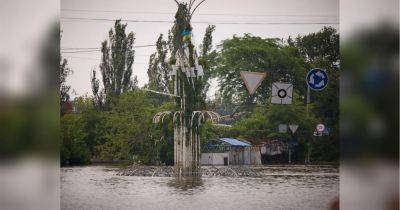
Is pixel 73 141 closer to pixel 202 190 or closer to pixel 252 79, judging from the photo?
pixel 202 190

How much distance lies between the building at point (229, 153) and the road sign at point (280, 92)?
0.61m

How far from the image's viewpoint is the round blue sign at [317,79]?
5730 millimetres

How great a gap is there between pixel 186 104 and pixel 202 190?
1027 millimetres

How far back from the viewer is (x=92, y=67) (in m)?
5.78

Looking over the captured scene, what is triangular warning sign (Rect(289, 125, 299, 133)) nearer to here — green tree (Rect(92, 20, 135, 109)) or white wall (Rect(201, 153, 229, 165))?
white wall (Rect(201, 153, 229, 165))

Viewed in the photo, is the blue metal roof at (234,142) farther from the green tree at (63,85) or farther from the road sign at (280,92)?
the green tree at (63,85)

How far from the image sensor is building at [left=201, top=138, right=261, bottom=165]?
5.79 meters

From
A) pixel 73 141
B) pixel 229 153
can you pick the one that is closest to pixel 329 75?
pixel 229 153

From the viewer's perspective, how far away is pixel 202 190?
18.7 feet

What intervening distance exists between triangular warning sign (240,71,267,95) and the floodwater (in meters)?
0.99

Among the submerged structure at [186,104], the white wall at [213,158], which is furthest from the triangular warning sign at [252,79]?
the white wall at [213,158]

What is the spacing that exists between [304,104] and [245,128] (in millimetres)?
749

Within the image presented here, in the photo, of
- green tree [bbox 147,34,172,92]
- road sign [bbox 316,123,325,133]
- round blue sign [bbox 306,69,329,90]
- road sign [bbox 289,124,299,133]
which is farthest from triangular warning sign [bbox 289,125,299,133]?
green tree [bbox 147,34,172,92]

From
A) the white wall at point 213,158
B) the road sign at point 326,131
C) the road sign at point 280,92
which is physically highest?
the road sign at point 280,92
